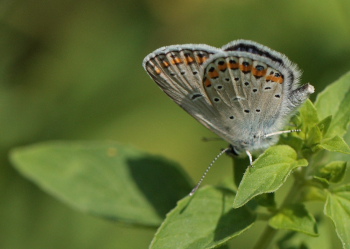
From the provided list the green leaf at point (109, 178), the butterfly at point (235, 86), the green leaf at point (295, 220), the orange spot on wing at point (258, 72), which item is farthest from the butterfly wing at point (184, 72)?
the green leaf at point (295, 220)

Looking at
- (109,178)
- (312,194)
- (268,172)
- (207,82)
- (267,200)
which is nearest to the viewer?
(268,172)

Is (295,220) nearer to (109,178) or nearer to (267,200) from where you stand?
(267,200)

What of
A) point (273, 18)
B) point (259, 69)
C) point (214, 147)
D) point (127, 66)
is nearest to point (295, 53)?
point (273, 18)

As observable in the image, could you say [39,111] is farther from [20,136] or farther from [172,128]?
[172,128]

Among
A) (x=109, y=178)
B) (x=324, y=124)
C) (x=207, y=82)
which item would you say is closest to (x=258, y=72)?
(x=207, y=82)

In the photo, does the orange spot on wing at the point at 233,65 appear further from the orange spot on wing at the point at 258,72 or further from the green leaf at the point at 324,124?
the green leaf at the point at 324,124

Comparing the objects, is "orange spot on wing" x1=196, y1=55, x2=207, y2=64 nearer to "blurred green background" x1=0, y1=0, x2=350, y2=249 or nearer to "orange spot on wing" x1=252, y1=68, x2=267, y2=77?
"orange spot on wing" x1=252, y1=68, x2=267, y2=77

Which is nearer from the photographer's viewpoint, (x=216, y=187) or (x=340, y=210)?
(x=340, y=210)
